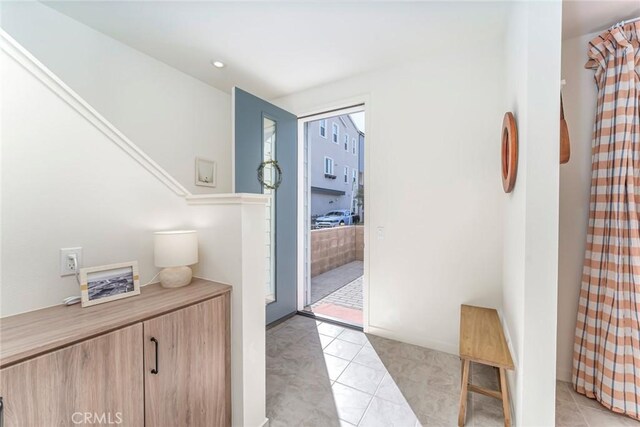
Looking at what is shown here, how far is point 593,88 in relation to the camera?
1719mm

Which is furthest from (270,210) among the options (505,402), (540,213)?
(505,402)

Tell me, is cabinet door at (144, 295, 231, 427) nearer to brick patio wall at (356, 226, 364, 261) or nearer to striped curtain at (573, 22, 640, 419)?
striped curtain at (573, 22, 640, 419)

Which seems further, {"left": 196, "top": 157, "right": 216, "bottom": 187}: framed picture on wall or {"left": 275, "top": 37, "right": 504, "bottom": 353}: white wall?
{"left": 196, "top": 157, "right": 216, "bottom": 187}: framed picture on wall

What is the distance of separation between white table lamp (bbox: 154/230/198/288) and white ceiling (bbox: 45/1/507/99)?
1.56 metres

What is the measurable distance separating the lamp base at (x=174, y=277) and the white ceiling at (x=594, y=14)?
276 centimetres

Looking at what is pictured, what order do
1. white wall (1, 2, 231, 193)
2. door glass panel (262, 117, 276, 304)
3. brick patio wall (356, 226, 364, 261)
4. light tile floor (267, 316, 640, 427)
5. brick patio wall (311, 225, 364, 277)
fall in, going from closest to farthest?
light tile floor (267, 316, 640, 427)
white wall (1, 2, 231, 193)
door glass panel (262, 117, 276, 304)
brick patio wall (311, 225, 364, 277)
brick patio wall (356, 226, 364, 261)

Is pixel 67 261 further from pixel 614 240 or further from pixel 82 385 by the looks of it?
pixel 614 240

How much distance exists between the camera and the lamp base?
4.26ft

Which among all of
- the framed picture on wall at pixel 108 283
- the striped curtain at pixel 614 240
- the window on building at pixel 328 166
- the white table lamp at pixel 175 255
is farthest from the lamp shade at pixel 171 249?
the window on building at pixel 328 166

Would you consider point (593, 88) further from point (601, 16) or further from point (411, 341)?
point (411, 341)

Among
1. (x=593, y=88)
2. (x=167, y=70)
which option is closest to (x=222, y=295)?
(x=167, y=70)

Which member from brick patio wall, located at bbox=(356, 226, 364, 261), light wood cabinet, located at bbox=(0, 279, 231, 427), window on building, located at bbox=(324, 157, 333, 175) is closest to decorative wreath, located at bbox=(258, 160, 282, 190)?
light wood cabinet, located at bbox=(0, 279, 231, 427)

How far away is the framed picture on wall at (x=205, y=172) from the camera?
2.62 m

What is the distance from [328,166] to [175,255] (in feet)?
33.4
